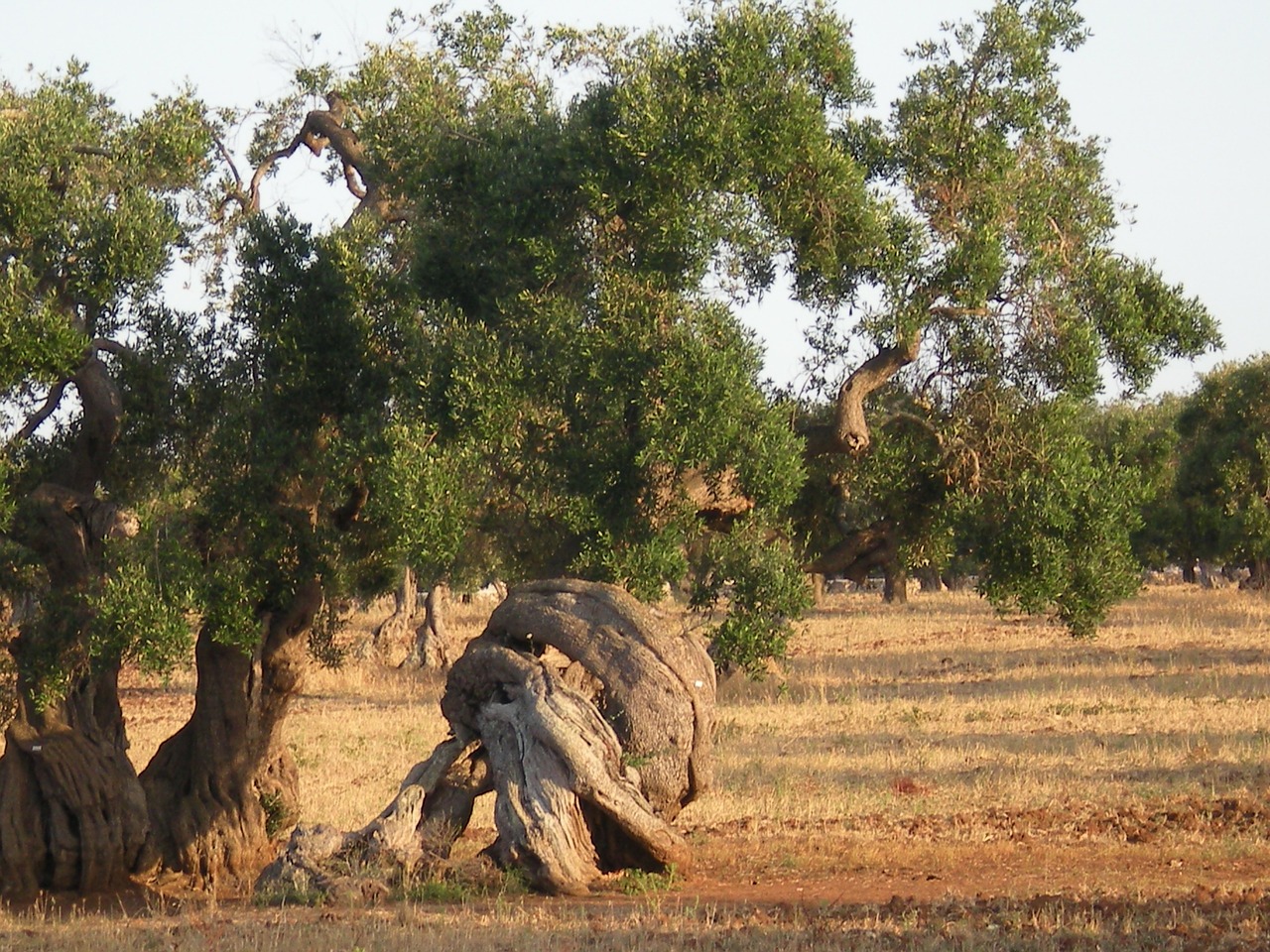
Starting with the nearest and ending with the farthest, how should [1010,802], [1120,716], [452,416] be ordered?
1. [452,416]
2. [1010,802]
3. [1120,716]

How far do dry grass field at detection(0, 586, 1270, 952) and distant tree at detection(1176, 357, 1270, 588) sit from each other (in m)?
15.4

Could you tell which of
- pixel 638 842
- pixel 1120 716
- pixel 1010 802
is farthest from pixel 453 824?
pixel 1120 716

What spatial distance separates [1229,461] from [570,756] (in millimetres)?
37987

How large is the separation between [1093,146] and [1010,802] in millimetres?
6436

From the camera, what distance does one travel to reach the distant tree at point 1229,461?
1726 inches

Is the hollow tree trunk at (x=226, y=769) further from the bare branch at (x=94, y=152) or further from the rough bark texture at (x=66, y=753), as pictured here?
the bare branch at (x=94, y=152)

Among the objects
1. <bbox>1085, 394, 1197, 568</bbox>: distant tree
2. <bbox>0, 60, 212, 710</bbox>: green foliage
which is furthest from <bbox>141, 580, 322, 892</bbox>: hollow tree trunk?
<bbox>1085, 394, 1197, 568</bbox>: distant tree

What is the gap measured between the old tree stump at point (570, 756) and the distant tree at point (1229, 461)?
35.9m

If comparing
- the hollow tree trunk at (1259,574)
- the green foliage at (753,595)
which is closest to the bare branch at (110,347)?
the green foliage at (753,595)

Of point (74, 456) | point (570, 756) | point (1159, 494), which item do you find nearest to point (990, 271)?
point (570, 756)

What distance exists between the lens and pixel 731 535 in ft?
39.3

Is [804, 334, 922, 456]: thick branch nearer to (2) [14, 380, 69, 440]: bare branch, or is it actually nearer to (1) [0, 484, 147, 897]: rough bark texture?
(1) [0, 484, 147, 897]: rough bark texture

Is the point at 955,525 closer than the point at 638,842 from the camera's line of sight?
No

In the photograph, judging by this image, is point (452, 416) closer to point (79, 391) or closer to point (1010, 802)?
point (79, 391)
